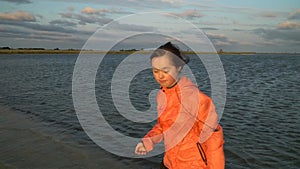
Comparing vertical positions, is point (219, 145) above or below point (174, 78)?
below

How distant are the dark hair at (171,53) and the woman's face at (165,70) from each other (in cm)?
4

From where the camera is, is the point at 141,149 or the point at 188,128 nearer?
the point at 188,128

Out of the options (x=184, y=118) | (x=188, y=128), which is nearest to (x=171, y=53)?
(x=184, y=118)

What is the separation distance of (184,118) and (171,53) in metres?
0.67

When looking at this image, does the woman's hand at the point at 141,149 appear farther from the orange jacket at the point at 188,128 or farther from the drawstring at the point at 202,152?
the drawstring at the point at 202,152

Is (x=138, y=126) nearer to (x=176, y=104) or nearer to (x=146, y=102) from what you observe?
(x=146, y=102)

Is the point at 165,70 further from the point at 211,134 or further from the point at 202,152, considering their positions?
the point at 202,152

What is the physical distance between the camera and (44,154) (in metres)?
7.57

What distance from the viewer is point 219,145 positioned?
8.80ft

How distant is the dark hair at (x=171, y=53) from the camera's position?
114 inches

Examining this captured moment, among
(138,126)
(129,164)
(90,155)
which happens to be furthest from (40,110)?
(129,164)

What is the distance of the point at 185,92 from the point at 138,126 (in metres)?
8.50

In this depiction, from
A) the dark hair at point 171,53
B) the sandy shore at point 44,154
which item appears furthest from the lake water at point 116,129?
the dark hair at point 171,53

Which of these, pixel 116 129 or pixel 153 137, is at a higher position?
Answer: pixel 153 137
